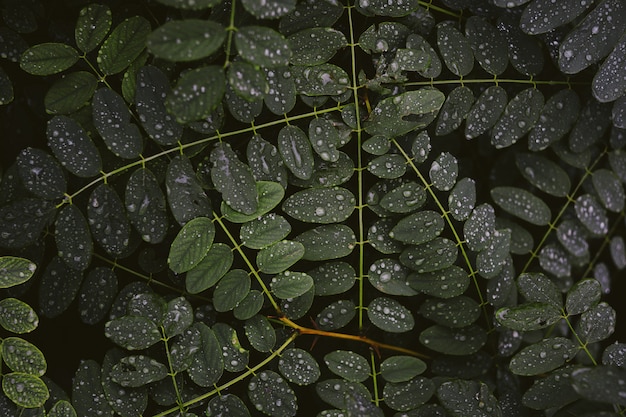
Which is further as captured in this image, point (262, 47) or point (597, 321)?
point (597, 321)

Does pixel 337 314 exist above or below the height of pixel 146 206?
below

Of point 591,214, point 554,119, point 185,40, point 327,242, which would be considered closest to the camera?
point 185,40

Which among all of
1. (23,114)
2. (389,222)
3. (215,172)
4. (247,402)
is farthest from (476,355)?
(23,114)

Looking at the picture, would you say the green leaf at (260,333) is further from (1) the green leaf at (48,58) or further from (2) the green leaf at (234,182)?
(1) the green leaf at (48,58)

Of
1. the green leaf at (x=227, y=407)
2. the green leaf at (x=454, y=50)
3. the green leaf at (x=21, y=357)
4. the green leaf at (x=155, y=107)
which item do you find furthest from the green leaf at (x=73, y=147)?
the green leaf at (x=454, y=50)

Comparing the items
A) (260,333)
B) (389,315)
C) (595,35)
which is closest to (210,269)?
(260,333)

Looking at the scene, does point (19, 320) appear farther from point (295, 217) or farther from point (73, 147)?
point (295, 217)

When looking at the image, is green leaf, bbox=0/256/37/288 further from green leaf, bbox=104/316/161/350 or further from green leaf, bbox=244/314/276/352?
green leaf, bbox=244/314/276/352
